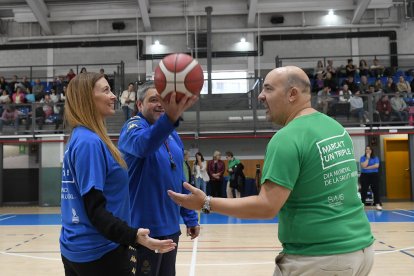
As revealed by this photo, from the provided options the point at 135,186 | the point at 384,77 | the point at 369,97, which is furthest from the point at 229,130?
the point at 135,186

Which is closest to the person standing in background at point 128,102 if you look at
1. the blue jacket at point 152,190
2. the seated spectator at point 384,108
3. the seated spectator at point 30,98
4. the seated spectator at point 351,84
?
the seated spectator at point 30,98

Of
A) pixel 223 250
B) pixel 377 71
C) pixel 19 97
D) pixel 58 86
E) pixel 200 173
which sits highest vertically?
pixel 377 71

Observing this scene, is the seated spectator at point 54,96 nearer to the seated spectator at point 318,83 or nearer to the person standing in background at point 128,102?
the person standing in background at point 128,102

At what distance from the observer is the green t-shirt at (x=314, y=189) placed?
2.09 m

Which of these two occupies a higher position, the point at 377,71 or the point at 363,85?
the point at 377,71

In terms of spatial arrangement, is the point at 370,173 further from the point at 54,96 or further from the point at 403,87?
the point at 54,96

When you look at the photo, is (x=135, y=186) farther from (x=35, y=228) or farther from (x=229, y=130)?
(x=229, y=130)

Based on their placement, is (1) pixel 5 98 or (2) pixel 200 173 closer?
(2) pixel 200 173

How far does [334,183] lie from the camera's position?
7.09 feet

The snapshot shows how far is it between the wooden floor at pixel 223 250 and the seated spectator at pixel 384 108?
5761 mm

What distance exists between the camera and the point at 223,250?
25.2 ft

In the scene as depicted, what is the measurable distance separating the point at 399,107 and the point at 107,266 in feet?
49.9

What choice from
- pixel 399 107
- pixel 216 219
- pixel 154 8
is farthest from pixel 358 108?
pixel 154 8

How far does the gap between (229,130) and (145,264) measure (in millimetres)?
13772
